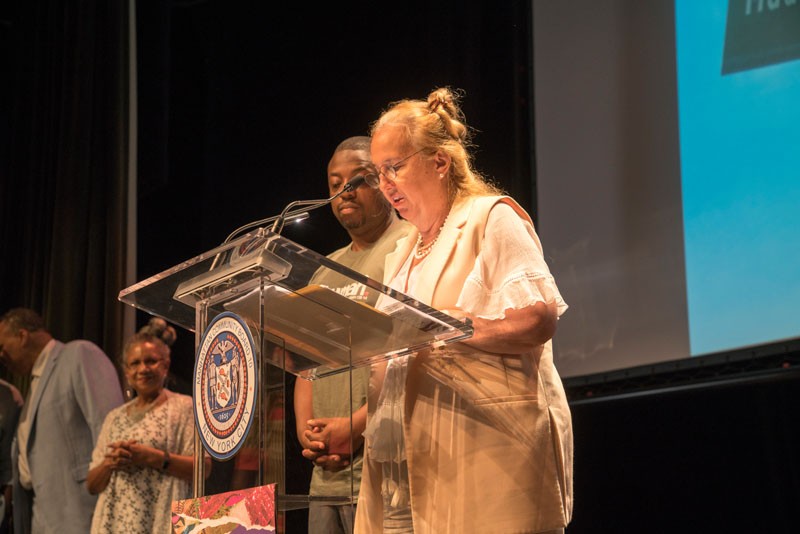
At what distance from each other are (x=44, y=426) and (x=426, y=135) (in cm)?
296

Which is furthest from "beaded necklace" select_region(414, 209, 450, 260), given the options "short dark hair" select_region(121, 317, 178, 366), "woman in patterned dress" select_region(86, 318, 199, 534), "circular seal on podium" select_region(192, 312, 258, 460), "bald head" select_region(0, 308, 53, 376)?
"bald head" select_region(0, 308, 53, 376)

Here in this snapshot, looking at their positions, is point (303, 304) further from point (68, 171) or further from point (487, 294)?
point (68, 171)

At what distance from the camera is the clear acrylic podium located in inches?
58.1

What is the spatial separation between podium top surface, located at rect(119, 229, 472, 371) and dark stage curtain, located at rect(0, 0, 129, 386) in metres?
3.51

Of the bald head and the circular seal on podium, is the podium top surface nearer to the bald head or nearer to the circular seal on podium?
the circular seal on podium

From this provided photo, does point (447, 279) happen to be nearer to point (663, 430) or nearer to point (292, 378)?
point (292, 378)

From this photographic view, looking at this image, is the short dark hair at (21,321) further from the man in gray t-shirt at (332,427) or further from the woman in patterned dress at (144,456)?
the man in gray t-shirt at (332,427)

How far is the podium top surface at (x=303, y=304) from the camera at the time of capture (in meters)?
1.50

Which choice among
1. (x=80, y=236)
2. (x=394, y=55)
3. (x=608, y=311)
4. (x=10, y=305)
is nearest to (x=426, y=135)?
(x=608, y=311)

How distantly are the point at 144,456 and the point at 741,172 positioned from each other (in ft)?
7.28

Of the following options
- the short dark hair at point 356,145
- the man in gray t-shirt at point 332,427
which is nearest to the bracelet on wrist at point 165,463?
the short dark hair at point 356,145

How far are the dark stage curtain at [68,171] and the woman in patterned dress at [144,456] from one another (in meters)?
1.22

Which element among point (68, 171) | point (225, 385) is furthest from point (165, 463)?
point (68, 171)

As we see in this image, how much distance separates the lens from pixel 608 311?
328 centimetres
